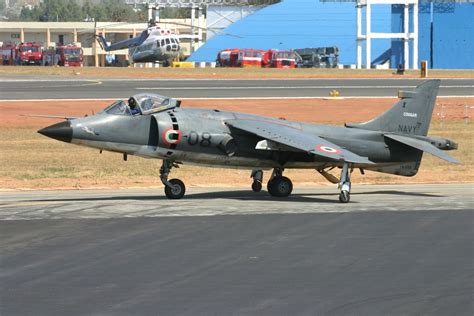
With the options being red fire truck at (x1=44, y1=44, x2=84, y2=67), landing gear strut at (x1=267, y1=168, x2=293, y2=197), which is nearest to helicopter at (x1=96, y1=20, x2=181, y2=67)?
red fire truck at (x1=44, y1=44, x2=84, y2=67)

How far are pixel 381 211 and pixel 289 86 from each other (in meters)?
46.7

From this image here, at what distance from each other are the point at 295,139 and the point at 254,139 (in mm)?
1171

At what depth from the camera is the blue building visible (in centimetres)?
11669

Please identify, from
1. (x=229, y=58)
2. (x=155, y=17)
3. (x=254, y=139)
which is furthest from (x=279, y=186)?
(x=155, y=17)

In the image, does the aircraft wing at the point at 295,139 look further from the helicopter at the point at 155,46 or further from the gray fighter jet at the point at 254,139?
the helicopter at the point at 155,46

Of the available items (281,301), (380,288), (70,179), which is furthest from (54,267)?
(70,179)

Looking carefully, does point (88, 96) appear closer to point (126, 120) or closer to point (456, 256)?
point (126, 120)

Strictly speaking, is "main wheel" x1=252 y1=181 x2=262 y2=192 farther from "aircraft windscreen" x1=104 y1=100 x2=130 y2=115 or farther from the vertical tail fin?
"aircraft windscreen" x1=104 y1=100 x2=130 y2=115

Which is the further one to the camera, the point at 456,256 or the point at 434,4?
the point at 434,4

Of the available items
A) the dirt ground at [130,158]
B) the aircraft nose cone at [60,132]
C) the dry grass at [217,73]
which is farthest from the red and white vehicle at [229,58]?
the aircraft nose cone at [60,132]

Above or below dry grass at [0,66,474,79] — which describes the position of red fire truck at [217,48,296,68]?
above

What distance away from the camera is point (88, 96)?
58.0m

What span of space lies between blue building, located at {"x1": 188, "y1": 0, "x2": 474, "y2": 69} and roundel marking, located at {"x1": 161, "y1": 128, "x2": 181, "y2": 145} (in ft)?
308

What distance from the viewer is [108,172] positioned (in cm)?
3183
